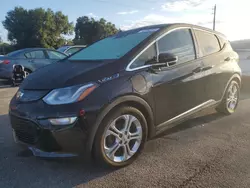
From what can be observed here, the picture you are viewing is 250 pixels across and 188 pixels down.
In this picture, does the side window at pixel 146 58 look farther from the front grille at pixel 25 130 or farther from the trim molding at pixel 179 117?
the front grille at pixel 25 130

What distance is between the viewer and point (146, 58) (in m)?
3.34

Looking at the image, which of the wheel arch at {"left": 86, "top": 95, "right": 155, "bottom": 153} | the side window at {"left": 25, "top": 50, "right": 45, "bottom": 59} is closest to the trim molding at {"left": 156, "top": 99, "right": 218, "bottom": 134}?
the wheel arch at {"left": 86, "top": 95, "right": 155, "bottom": 153}

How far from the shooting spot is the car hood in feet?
9.37

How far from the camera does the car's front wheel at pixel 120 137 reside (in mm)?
2877

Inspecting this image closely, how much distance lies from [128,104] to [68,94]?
0.69 metres

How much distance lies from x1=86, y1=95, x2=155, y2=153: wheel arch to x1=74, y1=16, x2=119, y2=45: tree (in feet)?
203

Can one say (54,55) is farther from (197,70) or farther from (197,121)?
(197,70)

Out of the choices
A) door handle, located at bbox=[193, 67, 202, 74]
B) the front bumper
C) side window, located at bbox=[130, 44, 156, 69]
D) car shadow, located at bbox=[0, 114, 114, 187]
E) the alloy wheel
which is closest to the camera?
the front bumper

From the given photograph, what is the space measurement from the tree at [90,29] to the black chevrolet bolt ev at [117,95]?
61.1 metres

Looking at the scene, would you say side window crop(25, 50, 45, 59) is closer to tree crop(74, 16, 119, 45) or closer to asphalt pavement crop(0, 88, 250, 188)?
asphalt pavement crop(0, 88, 250, 188)

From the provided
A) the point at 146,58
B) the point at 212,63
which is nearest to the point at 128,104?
the point at 146,58

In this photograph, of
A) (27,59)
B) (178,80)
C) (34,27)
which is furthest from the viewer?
(34,27)

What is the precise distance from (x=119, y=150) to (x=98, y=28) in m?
63.5

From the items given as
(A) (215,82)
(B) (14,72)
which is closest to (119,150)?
(A) (215,82)
